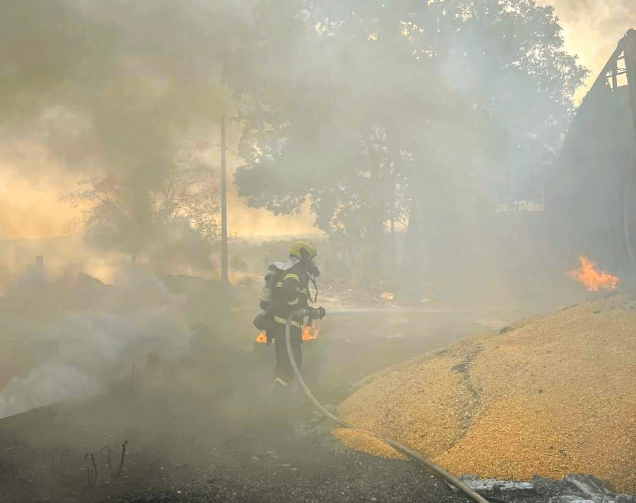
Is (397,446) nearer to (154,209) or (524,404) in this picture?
(524,404)

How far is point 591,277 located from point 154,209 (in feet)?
68.3

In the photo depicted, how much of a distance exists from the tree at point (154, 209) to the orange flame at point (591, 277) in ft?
59.9

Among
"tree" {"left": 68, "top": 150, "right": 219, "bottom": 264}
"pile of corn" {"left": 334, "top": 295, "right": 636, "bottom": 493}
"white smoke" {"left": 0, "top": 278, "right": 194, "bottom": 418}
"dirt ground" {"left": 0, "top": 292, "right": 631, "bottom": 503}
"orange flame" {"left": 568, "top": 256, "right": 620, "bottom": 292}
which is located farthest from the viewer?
"tree" {"left": 68, "top": 150, "right": 219, "bottom": 264}

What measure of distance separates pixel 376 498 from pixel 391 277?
65.6 ft

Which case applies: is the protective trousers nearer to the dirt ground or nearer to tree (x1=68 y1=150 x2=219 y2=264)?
the dirt ground

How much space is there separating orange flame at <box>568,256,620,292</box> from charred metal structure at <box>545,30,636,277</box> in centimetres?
37

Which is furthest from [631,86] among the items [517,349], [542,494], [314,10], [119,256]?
[119,256]

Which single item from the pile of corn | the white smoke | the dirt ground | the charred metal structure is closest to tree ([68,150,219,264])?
the white smoke

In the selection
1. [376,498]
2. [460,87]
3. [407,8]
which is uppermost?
[407,8]

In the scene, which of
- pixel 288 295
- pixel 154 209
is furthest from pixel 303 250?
pixel 154 209

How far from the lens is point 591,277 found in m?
17.1

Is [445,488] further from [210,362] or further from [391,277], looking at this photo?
[391,277]

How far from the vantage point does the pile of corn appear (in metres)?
3.84

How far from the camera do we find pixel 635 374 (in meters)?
4.50
